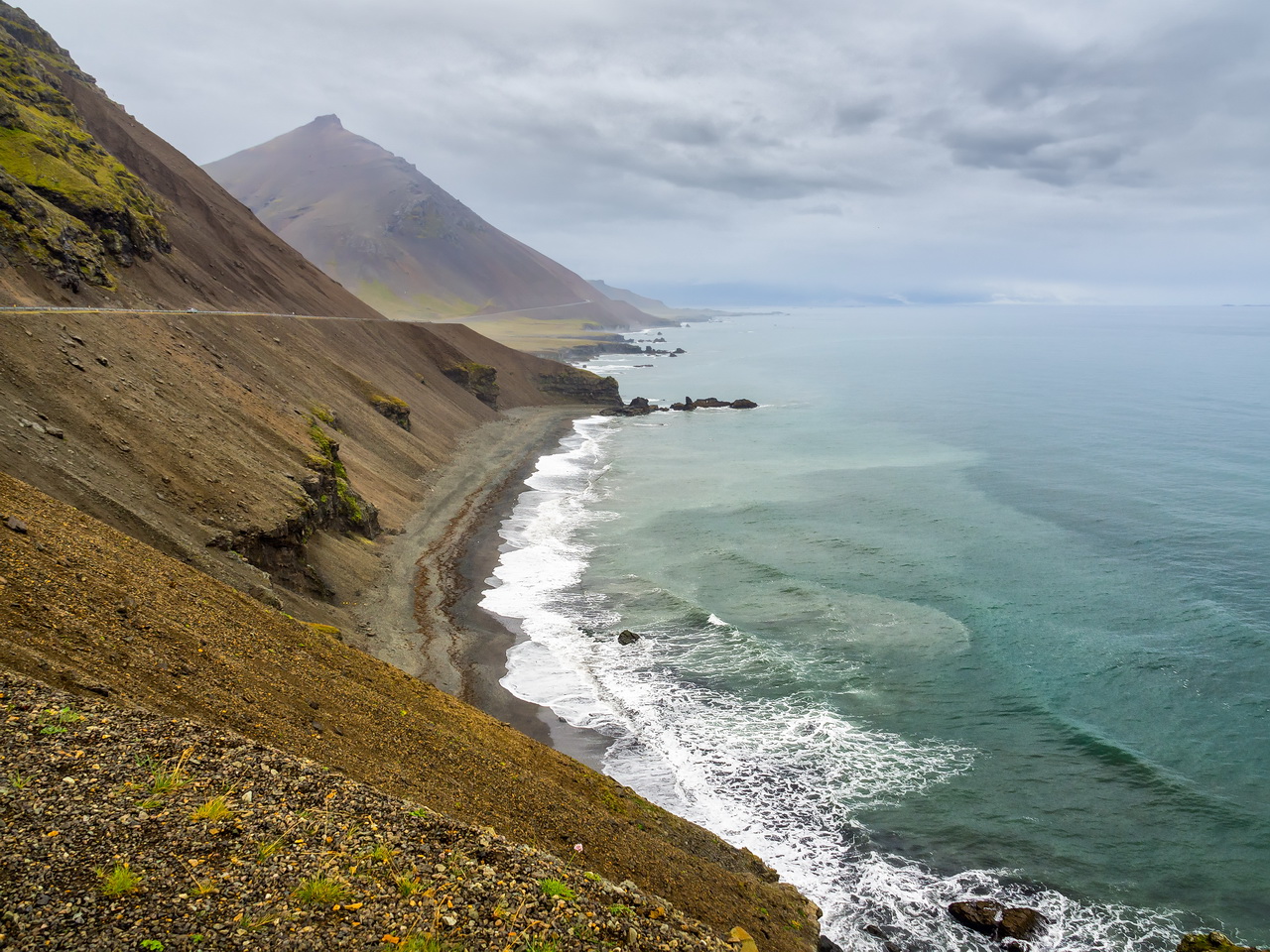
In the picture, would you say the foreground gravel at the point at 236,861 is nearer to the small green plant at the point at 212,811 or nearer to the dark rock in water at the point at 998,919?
the small green plant at the point at 212,811

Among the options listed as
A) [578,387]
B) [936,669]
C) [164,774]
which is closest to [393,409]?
[578,387]

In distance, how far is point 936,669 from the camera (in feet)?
99.5

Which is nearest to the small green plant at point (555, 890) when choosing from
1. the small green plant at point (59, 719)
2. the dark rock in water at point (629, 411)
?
the small green plant at point (59, 719)

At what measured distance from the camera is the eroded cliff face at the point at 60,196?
44875 millimetres

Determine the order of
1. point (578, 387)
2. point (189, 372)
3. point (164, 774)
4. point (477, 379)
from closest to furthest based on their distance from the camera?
point (164, 774) → point (189, 372) → point (477, 379) → point (578, 387)

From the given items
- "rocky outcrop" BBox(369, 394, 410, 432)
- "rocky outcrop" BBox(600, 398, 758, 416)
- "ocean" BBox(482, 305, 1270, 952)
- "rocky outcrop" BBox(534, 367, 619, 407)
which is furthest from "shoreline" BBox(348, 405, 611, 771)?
"rocky outcrop" BBox(534, 367, 619, 407)

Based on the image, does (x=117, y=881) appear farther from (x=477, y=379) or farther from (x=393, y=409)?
(x=477, y=379)

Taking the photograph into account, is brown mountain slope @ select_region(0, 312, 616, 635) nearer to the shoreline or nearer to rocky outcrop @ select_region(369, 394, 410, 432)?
the shoreline

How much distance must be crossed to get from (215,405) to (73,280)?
1760 centimetres

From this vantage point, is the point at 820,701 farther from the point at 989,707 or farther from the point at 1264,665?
the point at 1264,665

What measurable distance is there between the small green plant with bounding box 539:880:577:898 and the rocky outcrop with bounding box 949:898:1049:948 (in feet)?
38.3

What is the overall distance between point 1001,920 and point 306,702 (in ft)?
54.4

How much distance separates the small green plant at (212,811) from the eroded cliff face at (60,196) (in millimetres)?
44394

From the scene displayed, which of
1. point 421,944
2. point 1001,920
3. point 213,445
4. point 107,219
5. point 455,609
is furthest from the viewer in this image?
point 107,219
